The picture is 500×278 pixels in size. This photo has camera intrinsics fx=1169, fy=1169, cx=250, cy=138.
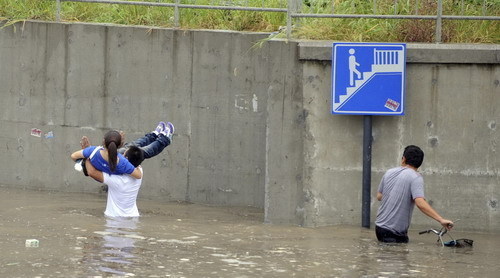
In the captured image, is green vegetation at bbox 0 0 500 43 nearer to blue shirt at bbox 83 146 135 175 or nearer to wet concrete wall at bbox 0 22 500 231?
wet concrete wall at bbox 0 22 500 231

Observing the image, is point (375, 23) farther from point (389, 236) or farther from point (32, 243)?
point (32, 243)

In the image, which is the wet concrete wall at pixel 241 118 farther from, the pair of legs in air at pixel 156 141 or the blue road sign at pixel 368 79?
the pair of legs in air at pixel 156 141

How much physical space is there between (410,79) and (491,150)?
3.82ft

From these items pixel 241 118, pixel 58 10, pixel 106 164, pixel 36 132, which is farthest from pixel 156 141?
pixel 58 10

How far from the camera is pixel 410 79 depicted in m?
12.7

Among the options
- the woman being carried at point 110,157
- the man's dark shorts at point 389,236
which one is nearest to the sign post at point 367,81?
the man's dark shorts at point 389,236

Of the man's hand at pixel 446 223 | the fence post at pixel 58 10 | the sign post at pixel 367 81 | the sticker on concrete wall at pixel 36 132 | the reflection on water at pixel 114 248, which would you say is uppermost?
the fence post at pixel 58 10

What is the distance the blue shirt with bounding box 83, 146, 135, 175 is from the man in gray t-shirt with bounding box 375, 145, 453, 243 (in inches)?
116

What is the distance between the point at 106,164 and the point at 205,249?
2.08 metres

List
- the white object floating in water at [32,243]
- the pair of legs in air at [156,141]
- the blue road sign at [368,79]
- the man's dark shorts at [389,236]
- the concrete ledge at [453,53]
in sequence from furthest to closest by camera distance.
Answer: the pair of legs in air at [156,141], the blue road sign at [368,79], the concrete ledge at [453,53], the man's dark shorts at [389,236], the white object floating in water at [32,243]

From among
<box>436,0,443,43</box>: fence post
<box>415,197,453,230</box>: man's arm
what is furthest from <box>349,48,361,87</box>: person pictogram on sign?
<box>415,197,453,230</box>: man's arm

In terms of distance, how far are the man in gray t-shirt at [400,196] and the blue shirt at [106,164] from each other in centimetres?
294

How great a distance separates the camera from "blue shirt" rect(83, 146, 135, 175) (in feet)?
42.6

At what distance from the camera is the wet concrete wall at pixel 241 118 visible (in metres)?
12.7
